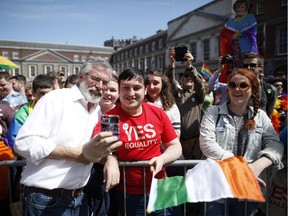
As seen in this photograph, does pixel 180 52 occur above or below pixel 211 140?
above

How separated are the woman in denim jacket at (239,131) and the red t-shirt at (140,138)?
0.37 meters

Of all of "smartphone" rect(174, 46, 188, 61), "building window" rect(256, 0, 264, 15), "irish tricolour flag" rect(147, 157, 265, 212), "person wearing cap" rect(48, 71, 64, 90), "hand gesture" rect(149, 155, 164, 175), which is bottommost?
"irish tricolour flag" rect(147, 157, 265, 212)

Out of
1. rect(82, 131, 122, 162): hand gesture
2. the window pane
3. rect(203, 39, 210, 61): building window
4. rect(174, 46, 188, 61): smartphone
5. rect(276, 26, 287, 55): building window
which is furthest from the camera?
rect(203, 39, 210, 61): building window

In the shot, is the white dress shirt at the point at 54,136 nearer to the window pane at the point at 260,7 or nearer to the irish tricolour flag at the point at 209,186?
the irish tricolour flag at the point at 209,186

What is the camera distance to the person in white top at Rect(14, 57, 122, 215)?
1.66 metres

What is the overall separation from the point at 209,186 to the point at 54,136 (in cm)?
118

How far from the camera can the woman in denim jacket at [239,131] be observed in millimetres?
2184

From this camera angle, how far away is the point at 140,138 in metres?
2.16

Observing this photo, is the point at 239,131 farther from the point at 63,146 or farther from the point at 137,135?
the point at 63,146

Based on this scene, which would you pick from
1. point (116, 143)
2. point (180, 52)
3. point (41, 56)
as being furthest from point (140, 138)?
point (41, 56)

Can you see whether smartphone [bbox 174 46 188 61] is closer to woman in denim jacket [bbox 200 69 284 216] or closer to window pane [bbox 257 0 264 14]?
woman in denim jacket [bbox 200 69 284 216]

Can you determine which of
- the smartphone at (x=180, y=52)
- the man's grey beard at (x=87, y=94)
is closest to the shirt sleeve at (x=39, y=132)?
the man's grey beard at (x=87, y=94)

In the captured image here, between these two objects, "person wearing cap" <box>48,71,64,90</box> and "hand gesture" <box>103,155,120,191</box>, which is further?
"person wearing cap" <box>48,71,64,90</box>

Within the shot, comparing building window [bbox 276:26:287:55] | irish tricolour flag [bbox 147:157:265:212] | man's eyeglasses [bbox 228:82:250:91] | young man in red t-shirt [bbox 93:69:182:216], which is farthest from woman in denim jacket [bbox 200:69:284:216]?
building window [bbox 276:26:287:55]
